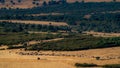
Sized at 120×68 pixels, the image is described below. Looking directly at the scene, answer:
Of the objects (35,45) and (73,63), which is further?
(35,45)

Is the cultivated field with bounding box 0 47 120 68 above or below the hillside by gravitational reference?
above

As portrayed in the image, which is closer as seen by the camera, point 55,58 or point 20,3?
point 55,58

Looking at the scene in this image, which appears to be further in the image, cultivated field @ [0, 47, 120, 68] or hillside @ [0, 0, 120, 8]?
hillside @ [0, 0, 120, 8]

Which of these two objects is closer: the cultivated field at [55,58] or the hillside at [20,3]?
the cultivated field at [55,58]

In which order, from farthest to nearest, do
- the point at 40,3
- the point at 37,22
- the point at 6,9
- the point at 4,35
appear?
the point at 40,3
the point at 6,9
the point at 37,22
the point at 4,35

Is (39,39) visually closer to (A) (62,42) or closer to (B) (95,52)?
(A) (62,42)

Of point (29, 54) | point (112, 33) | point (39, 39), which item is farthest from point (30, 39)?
point (112, 33)

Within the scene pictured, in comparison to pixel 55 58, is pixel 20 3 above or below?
below

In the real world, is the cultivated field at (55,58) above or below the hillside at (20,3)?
above
